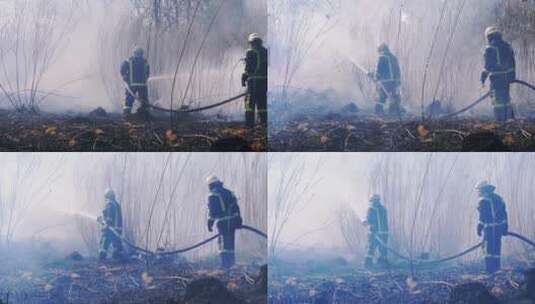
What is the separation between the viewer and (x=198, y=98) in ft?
9.61

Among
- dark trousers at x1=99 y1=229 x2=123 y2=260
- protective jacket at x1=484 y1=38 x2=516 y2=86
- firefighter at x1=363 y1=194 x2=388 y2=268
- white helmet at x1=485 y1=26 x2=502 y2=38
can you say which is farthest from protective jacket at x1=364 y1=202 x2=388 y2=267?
dark trousers at x1=99 y1=229 x2=123 y2=260

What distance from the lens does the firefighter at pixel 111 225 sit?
9.61 ft

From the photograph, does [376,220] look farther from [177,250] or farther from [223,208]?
[177,250]

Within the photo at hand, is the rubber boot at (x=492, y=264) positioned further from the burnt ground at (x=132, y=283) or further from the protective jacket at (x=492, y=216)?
the burnt ground at (x=132, y=283)

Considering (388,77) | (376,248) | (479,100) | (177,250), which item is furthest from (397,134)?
A: (177,250)

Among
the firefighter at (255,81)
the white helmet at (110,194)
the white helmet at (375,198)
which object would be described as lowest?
the white helmet at (375,198)

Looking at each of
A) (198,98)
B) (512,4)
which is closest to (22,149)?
(198,98)

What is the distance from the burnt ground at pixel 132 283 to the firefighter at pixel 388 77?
808mm

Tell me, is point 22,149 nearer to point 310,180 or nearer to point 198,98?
point 198,98

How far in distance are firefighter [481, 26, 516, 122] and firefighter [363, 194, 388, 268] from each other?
1.85 ft

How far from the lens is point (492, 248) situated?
9.56 ft

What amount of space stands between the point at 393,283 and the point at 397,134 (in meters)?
0.57

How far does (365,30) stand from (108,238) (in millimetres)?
1262

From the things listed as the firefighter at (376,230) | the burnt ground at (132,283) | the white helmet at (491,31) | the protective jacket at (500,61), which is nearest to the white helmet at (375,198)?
the firefighter at (376,230)
